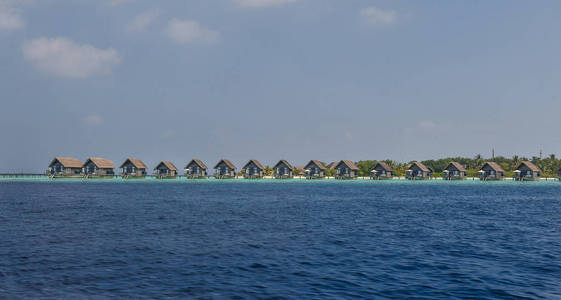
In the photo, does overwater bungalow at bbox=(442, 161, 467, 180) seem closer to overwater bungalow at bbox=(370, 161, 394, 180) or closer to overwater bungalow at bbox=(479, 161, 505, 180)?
overwater bungalow at bbox=(479, 161, 505, 180)

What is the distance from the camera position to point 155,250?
17.1 m

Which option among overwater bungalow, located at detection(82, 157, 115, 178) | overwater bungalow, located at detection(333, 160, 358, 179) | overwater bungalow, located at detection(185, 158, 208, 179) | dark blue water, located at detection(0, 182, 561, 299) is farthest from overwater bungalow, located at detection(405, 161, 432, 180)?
dark blue water, located at detection(0, 182, 561, 299)

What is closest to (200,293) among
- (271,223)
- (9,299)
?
(9,299)

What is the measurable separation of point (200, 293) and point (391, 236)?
526 inches

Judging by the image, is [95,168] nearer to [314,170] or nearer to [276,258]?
[314,170]

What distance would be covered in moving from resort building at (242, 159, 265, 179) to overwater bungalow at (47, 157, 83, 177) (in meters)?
50.1

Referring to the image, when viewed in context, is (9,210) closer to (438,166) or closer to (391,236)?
(391,236)

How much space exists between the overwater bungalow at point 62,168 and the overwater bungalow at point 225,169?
40717mm

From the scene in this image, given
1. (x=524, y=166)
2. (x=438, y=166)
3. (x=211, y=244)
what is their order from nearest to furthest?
1. (x=211, y=244)
2. (x=524, y=166)
3. (x=438, y=166)

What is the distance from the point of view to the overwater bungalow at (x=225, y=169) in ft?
411

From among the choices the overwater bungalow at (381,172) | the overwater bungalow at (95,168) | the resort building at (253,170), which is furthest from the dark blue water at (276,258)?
the overwater bungalow at (381,172)

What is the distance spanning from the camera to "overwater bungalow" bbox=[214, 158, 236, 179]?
411ft

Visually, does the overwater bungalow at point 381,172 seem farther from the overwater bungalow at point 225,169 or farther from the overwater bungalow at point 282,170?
the overwater bungalow at point 225,169

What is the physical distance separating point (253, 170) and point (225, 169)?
29.8 ft
